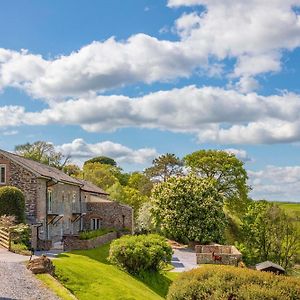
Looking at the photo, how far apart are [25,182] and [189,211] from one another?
700 inches

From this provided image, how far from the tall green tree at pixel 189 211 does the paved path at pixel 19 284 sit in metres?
28.4

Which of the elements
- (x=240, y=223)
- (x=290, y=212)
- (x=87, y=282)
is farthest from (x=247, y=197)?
(x=87, y=282)

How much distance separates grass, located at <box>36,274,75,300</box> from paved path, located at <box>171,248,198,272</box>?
15601mm

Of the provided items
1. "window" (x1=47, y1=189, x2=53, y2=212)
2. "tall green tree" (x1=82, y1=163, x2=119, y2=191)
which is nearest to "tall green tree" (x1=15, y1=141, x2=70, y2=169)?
"tall green tree" (x1=82, y1=163, x2=119, y2=191)

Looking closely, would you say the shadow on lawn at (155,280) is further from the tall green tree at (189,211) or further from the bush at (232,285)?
the tall green tree at (189,211)

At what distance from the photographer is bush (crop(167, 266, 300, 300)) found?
15.9 meters

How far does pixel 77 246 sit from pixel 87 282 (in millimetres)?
14854

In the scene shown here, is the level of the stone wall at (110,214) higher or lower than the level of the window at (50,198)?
lower

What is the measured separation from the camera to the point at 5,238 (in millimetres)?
30297

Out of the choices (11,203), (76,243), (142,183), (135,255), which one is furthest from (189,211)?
(142,183)

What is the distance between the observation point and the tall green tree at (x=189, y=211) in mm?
49969

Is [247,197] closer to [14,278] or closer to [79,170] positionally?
[79,170]

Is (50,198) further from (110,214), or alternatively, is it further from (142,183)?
(142,183)

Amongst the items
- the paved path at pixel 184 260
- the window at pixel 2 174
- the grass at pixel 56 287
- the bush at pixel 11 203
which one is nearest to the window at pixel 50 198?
the window at pixel 2 174
